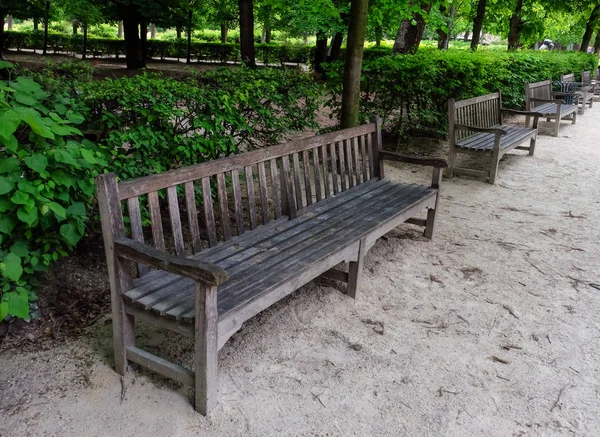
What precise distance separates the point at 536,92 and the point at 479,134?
4801 mm

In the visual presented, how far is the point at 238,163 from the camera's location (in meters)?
3.56

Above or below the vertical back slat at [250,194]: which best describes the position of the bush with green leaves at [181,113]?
above

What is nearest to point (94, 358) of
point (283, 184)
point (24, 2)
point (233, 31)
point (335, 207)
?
point (283, 184)

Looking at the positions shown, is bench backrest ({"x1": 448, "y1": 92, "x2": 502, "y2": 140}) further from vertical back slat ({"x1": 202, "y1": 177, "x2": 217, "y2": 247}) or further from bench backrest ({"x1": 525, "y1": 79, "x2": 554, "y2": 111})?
vertical back slat ({"x1": 202, "y1": 177, "x2": 217, "y2": 247})

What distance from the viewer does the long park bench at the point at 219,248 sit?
8.50 ft

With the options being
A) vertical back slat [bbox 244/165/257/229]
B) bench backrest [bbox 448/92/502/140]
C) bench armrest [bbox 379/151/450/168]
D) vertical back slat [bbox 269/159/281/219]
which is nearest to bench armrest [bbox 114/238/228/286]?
vertical back slat [bbox 244/165/257/229]

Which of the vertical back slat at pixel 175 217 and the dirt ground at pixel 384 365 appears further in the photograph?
the vertical back slat at pixel 175 217

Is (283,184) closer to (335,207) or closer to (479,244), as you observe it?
(335,207)

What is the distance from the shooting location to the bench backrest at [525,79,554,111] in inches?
426

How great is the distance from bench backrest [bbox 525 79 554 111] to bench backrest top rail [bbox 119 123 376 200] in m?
7.36

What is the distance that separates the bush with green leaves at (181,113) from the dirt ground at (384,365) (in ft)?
4.06

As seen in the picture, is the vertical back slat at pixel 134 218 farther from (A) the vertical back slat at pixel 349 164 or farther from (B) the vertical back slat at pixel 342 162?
(A) the vertical back slat at pixel 349 164

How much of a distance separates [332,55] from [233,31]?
24958 millimetres

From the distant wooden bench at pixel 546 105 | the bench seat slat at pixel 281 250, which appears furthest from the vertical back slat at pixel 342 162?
the distant wooden bench at pixel 546 105
